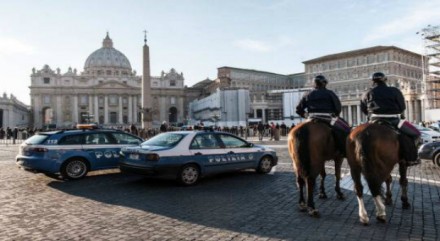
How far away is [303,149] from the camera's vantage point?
20.2 ft

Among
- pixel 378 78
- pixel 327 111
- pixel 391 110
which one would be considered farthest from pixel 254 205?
pixel 378 78

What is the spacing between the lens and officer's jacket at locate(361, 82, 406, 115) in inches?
236

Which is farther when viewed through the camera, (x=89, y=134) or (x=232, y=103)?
(x=232, y=103)

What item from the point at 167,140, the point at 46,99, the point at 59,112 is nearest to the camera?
the point at 167,140

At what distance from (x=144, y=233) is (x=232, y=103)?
179 feet

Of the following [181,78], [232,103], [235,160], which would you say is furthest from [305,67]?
[235,160]

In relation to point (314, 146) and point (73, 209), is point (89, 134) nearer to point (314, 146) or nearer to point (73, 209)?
point (73, 209)

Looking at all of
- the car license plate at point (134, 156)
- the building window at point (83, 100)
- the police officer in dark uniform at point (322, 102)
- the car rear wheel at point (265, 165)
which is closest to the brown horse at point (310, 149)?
the police officer in dark uniform at point (322, 102)

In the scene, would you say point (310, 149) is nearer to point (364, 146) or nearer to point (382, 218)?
point (364, 146)

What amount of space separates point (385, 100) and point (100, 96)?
373 ft

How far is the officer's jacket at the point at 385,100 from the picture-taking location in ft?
19.7

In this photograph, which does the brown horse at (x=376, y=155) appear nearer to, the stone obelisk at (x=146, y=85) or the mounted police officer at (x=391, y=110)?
the mounted police officer at (x=391, y=110)

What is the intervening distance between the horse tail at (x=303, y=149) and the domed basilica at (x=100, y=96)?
96838mm

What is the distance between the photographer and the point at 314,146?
616 cm
